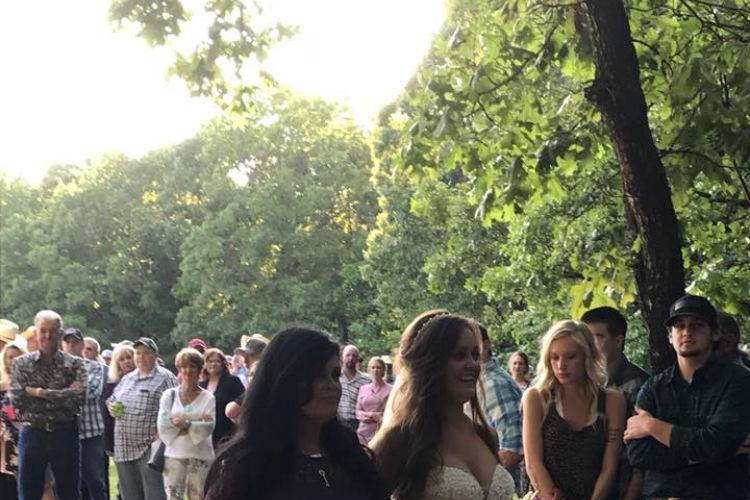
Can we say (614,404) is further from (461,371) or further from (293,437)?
(293,437)

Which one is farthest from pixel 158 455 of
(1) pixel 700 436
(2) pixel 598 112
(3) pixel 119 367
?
(1) pixel 700 436

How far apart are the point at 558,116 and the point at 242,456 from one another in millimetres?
6796

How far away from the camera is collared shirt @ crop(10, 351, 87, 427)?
10180 millimetres

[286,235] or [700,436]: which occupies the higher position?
[286,235]

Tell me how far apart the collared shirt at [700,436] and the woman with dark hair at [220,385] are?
6.31 metres

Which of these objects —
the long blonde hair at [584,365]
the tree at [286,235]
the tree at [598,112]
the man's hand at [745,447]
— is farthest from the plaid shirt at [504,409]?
the tree at [286,235]

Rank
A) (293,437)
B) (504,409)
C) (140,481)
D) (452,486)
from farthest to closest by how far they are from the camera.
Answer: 1. (140,481)
2. (504,409)
3. (452,486)
4. (293,437)

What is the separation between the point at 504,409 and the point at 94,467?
20.4 ft

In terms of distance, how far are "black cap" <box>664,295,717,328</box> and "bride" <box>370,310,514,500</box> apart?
1.52 meters

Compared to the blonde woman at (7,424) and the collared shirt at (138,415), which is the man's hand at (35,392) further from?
the collared shirt at (138,415)

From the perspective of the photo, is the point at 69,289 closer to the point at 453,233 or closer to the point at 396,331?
the point at 396,331

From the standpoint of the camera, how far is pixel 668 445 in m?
5.46

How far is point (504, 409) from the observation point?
718 cm

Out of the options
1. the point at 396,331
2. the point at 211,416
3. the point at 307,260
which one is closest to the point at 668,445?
the point at 211,416
